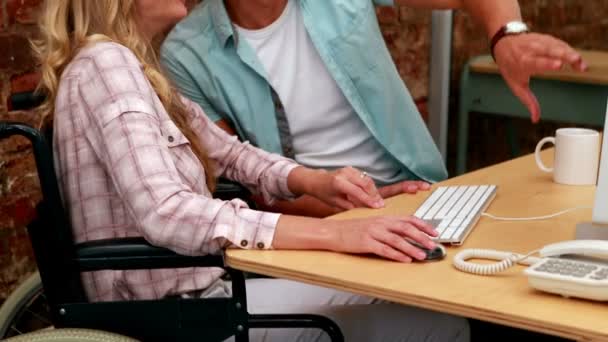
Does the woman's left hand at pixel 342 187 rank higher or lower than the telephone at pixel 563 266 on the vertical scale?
lower

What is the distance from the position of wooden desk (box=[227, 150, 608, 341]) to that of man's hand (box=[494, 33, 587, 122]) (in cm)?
20

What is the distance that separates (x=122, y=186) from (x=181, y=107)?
0.93 ft

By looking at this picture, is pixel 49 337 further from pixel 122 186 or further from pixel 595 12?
pixel 595 12

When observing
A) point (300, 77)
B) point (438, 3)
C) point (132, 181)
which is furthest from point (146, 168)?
point (438, 3)

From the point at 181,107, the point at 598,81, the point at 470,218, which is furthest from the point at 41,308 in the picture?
the point at 598,81

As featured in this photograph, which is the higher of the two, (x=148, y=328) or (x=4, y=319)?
(x=148, y=328)

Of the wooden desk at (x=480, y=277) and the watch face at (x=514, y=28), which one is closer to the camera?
the wooden desk at (x=480, y=277)

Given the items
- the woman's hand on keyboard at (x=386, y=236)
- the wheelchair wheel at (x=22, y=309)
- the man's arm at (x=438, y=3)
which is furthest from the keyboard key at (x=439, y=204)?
the wheelchair wheel at (x=22, y=309)

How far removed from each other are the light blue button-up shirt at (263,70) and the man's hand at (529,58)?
42cm

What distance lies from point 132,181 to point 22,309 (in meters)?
0.79

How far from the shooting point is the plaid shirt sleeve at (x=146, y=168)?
1.43m

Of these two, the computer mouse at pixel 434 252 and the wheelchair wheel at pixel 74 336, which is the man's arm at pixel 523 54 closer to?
the computer mouse at pixel 434 252

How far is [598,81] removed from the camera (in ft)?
9.95

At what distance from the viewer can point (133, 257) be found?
4.81 ft
